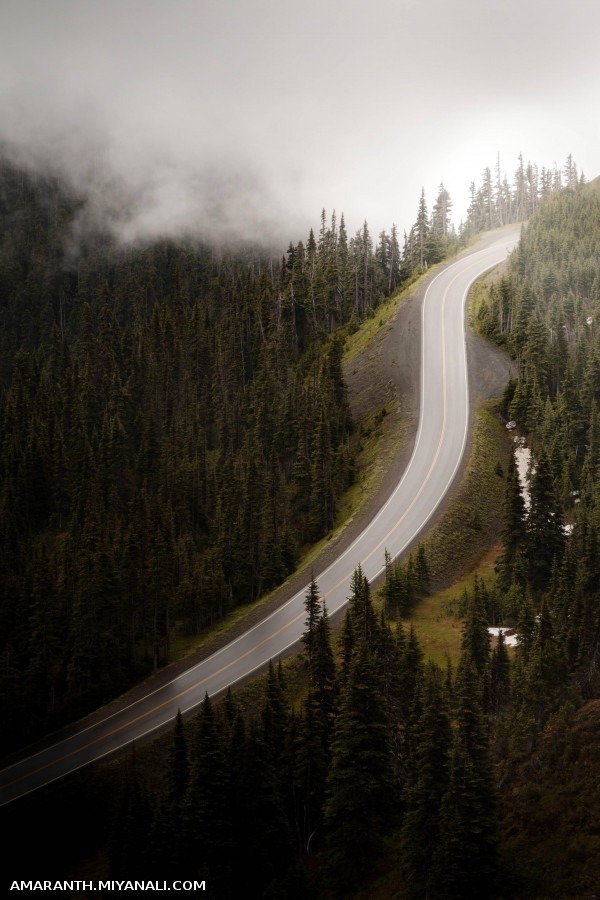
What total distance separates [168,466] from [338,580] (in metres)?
45.1

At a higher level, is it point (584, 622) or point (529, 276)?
point (529, 276)

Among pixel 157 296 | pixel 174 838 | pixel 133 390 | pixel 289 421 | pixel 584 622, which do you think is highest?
→ pixel 157 296

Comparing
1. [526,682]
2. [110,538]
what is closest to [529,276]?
[110,538]

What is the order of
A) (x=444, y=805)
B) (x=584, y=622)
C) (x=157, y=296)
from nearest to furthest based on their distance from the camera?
(x=444, y=805) → (x=584, y=622) → (x=157, y=296)

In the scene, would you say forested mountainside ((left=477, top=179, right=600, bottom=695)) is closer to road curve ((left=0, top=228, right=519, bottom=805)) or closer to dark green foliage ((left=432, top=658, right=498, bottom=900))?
road curve ((left=0, top=228, right=519, bottom=805))

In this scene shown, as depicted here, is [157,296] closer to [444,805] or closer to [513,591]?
[513,591]

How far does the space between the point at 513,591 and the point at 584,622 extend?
17.5 meters

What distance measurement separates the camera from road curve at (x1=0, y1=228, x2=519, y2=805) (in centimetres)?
6188

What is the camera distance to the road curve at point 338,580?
6188cm

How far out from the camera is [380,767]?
43.0m

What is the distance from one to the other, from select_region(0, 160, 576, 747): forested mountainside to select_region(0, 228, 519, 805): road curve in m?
8.37

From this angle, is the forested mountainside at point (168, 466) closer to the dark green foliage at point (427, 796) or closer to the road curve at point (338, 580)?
the road curve at point (338, 580)

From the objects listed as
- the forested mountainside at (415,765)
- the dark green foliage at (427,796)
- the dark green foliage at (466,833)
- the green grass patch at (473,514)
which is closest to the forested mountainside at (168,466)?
the green grass patch at (473,514)

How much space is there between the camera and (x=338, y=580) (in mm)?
73250
